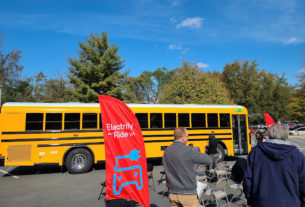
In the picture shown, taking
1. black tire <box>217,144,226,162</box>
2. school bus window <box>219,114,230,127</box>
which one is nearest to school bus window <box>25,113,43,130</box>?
black tire <box>217,144,226,162</box>

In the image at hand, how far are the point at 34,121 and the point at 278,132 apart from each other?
879 cm

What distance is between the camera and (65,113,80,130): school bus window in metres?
9.16

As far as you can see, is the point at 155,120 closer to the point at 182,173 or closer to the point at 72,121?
the point at 72,121

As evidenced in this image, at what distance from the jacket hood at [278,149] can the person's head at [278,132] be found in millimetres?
62

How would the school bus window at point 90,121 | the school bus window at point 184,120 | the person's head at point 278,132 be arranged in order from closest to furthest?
the person's head at point 278,132 < the school bus window at point 90,121 < the school bus window at point 184,120

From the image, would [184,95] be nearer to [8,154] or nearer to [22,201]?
[8,154]

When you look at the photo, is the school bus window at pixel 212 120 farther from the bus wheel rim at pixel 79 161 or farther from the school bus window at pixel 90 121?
the bus wheel rim at pixel 79 161

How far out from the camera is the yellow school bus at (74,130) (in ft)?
28.1

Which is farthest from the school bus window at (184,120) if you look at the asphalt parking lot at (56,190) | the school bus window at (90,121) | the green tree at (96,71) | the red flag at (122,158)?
the green tree at (96,71)

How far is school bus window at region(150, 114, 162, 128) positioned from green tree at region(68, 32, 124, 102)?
1445 centimetres

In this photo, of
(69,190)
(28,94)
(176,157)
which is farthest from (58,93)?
(176,157)

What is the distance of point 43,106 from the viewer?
29.5 feet

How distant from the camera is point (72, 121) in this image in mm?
9234

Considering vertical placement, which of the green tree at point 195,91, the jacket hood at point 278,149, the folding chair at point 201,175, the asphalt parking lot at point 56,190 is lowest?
the asphalt parking lot at point 56,190
